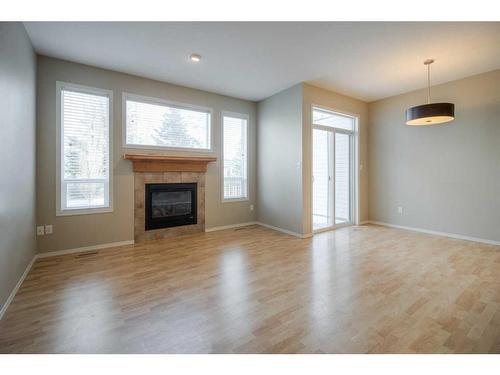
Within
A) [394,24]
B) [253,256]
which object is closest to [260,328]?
[253,256]

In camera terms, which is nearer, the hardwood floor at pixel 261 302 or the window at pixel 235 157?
the hardwood floor at pixel 261 302

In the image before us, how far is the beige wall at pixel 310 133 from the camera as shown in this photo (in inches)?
167

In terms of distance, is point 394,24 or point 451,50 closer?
point 394,24

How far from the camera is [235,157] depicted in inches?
201

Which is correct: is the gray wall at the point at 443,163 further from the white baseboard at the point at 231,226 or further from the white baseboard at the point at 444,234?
the white baseboard at the point at 231,226

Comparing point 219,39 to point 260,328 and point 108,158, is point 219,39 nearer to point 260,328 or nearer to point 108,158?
point 108,158

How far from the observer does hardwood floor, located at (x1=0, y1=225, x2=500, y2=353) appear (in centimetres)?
157

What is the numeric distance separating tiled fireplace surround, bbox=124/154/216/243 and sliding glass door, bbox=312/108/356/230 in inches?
84.9

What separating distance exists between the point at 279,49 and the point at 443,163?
3650 mm

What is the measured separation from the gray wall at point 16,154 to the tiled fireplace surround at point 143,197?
1.30 m

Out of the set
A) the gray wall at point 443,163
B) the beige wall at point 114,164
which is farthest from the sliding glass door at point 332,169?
the beige wall at point 114,164

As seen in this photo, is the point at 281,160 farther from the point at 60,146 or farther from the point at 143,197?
the point at 60,146

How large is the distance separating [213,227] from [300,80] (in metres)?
3.24
